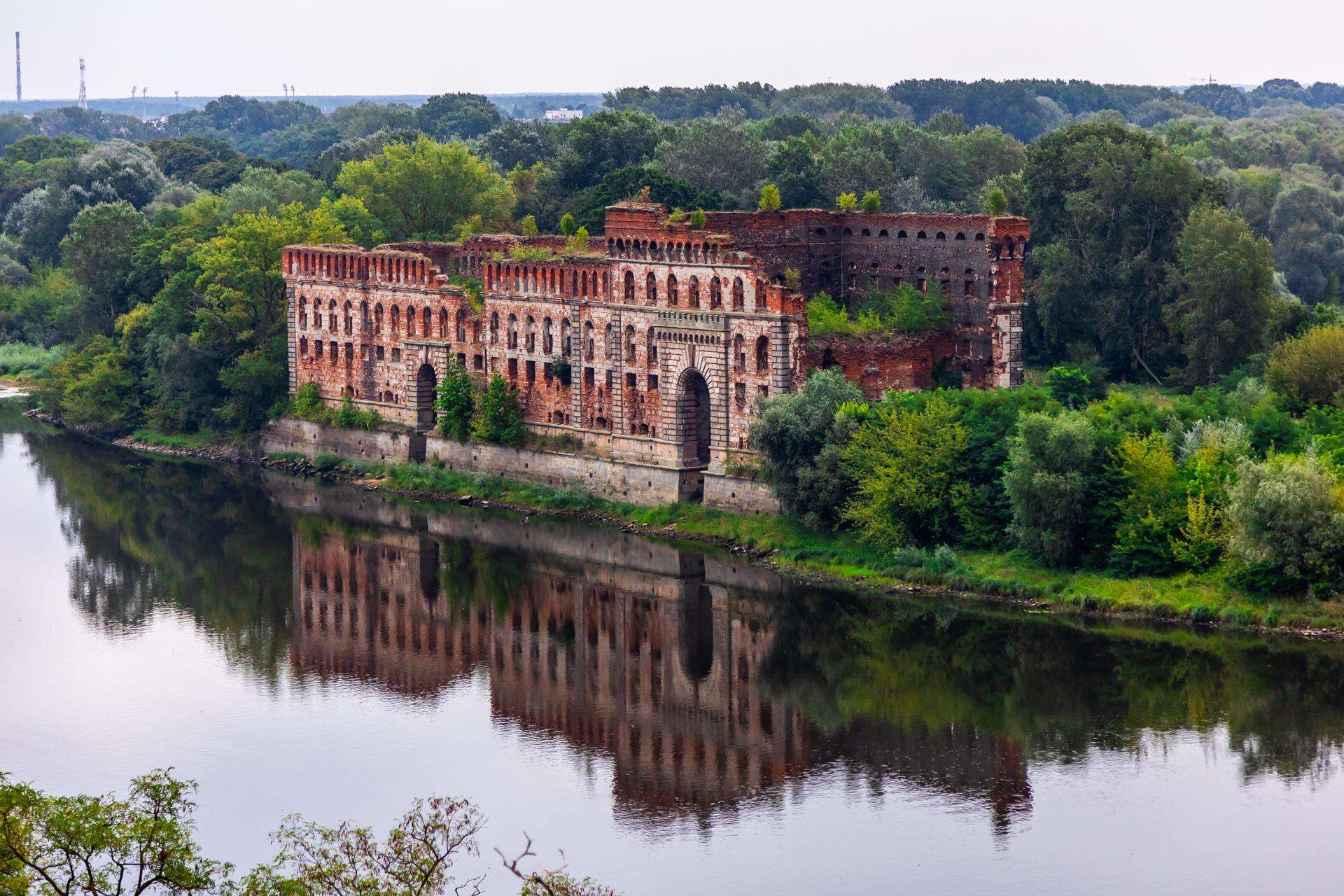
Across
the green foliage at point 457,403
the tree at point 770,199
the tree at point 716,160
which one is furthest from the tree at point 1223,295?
the tree at point 716,160

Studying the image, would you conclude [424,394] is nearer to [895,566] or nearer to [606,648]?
[606,648]

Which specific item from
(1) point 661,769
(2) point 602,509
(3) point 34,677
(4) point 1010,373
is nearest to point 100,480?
(2) point 602,509

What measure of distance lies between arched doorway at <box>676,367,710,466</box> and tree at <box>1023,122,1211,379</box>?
18.0m

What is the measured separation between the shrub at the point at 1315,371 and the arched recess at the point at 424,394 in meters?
33.5

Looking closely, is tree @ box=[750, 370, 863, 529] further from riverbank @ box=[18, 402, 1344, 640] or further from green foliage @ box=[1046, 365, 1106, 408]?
green foliage @ box=[1046, 365, 1106, 408]

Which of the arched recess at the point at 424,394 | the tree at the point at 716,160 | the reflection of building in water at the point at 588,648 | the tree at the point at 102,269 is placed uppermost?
the tree at the point at 716,160

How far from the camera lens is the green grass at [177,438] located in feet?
317

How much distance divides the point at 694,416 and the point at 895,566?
501 inches

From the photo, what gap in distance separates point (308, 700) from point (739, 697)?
37.9ft

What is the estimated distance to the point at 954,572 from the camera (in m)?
66.3

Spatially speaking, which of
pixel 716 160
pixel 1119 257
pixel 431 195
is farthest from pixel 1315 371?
pixel 716 160

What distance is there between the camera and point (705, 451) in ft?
258

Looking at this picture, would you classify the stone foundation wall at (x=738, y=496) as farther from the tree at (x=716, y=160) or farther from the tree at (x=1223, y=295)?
the tree at (x=716, y=160)

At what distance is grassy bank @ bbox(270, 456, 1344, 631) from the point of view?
61.1 m
